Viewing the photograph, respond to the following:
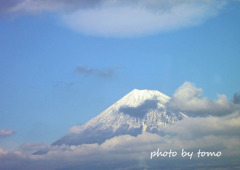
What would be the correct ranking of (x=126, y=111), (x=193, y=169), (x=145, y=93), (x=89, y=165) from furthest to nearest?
1. (x=145, y=93)
2. (x=126, y=111)
3. (x=89, y=165)
4. (x=193, y=169)

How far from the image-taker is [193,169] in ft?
353

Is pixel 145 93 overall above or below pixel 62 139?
above

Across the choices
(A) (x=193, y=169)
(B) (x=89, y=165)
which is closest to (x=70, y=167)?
(B) (x=89, y=165)

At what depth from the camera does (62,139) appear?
147250 millimetres

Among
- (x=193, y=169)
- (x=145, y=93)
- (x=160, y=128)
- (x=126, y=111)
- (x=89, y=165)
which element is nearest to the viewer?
(x=193, y=169)

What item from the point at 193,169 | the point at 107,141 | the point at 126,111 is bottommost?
the point at 193,169

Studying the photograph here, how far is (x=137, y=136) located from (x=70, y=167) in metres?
25.0

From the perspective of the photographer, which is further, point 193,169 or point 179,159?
point 179,159

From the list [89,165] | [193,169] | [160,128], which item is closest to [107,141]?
[89,165]

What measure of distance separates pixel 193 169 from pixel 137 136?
26.1 metres

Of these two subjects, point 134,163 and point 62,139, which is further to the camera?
point 62,139

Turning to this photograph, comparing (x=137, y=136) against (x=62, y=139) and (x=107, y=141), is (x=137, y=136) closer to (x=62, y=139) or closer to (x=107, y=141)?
(x=107, y=141)

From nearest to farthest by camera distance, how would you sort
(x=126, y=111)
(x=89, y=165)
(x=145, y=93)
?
(x=89, y=165) → (x=126, y=111) → (x=145, y=93)

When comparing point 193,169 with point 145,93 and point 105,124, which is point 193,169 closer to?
point 105,124
